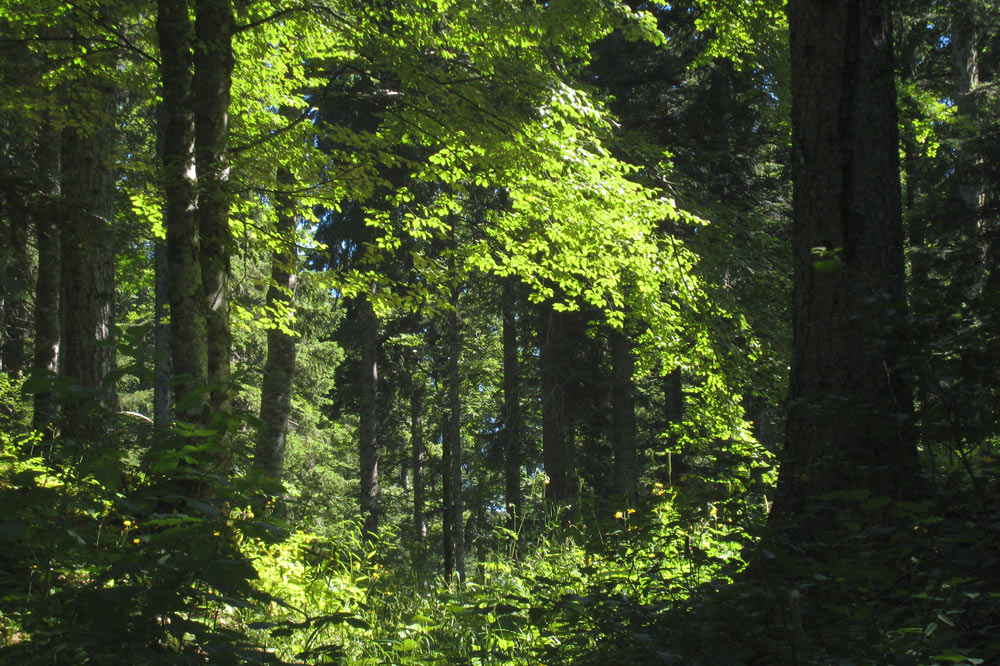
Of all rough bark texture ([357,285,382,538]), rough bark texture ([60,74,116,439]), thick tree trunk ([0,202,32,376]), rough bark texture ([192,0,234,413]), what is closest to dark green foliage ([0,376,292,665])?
rough bark texture ([192,0,234,413])

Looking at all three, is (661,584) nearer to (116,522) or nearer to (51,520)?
(51,520)

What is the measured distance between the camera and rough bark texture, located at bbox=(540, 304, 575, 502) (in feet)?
52.9

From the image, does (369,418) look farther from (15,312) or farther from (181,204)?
(181,204)

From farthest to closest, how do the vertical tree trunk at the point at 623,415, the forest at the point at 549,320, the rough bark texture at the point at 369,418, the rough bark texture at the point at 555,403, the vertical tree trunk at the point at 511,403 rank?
the vertical tree trunk at the point at 511,403 → the rough bark texture at the point at 555,403 → the rough bark texture at the point at 369,418 → the vertical tree trunk at the point at 623,415 → the forest at the point at 549,320

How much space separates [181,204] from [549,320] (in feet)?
39.7

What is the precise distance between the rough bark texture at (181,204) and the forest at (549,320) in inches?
1.2

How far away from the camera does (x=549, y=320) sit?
16844 mm

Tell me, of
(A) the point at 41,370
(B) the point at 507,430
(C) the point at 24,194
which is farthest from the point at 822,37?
(B) the point at 507,430

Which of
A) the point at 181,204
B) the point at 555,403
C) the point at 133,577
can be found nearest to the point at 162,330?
the point at 181,204

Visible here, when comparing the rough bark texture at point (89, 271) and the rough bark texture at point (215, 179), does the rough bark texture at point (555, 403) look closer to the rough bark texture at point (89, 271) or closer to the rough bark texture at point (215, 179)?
the rough bark texture at point (89, 271)

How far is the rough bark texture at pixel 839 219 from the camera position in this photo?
12.6 ft

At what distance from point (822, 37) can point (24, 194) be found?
5.00 metres

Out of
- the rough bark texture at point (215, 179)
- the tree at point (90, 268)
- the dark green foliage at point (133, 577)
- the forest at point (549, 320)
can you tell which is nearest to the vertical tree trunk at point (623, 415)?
the forest at point (549, 320)

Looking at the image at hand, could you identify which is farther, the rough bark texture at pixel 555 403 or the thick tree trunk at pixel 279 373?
the rough bark texture at pixel 555 403
